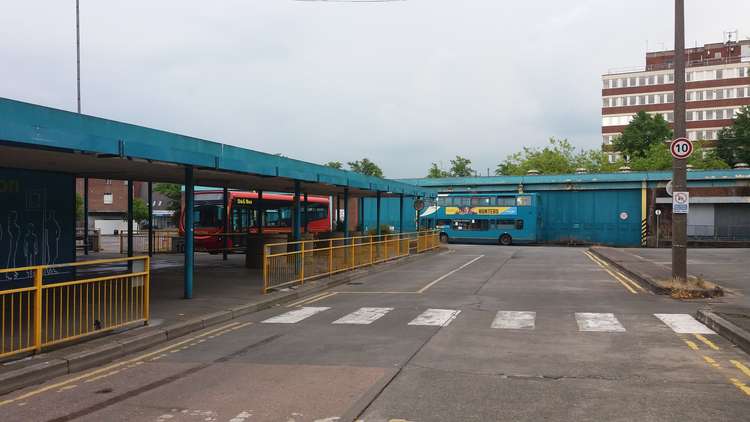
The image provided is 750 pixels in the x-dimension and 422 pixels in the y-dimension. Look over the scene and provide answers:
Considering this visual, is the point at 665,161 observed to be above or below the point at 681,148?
above

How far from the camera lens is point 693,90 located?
85000 mm

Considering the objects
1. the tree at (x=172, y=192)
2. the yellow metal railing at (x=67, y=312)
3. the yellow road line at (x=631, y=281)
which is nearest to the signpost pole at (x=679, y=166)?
the yellow road line at (x=631, y=281)

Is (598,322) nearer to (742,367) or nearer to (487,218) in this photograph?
(742,367)

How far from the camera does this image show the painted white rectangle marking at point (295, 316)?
11.7m

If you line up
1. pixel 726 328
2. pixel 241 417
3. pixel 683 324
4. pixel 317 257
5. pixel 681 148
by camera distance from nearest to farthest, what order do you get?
pixel 241 417, pixel 726 328, pixel 683 324, pixel 681 148, pixel 317 257

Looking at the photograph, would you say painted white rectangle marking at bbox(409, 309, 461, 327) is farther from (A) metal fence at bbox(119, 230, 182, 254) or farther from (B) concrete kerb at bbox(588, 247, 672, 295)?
(A) metal fence at bbox(119, 230, 182, 254)

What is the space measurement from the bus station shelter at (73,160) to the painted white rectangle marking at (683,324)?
32.0 ft

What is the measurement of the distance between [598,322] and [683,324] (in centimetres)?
148

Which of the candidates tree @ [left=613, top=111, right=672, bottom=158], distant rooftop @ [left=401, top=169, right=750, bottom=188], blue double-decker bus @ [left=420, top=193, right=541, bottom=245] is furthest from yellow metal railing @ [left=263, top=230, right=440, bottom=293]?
tree @ [left=613, top=111, right=672, bottom=158]

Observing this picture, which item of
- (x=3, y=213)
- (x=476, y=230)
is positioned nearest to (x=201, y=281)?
(x=3, y=213)

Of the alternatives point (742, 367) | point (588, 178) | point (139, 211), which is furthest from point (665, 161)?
point (742, 367)

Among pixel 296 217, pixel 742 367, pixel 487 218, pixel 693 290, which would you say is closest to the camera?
pixel 742 367

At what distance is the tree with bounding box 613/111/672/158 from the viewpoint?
81625 mm

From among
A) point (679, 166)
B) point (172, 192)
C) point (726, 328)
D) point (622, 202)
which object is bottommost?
point (726, 328)
